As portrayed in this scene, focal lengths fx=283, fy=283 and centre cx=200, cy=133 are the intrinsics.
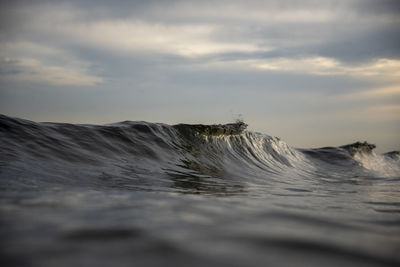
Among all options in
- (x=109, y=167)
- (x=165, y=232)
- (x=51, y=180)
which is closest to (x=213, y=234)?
(x=165, y=232)

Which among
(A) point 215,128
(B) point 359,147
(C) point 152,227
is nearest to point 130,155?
(C) point 152,227

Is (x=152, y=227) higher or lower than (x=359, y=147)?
lower

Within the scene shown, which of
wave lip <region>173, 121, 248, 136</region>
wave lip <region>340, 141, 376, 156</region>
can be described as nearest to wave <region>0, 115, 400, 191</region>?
wave lip <region>173, 121, 248, 136</region>

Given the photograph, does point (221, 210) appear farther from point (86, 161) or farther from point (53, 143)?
point (53, 143)

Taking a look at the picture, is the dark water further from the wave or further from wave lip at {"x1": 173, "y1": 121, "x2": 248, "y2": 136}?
wave lip at {"x1": 173, "y1": 121, "x2": 248, "y2": 136}

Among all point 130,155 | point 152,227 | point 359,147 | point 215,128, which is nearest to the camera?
point 152,227

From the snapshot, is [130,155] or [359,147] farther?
[359,147]

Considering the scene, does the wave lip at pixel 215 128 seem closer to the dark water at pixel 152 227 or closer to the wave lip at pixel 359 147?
the dark water at pixel 152 227

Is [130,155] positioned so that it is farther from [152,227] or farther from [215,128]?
[215,128]

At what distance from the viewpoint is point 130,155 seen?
14.4 feet

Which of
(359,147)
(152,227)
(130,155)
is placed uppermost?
(359,147)

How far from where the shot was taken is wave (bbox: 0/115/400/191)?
113 inches

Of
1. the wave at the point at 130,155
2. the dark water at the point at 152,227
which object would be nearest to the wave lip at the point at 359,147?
the wave at the point at 130,155

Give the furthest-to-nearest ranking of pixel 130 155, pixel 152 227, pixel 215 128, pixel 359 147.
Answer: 1. pixel 359 147
2. pixel 215 128
3. pixel 130 155
4. pixel 152 227
